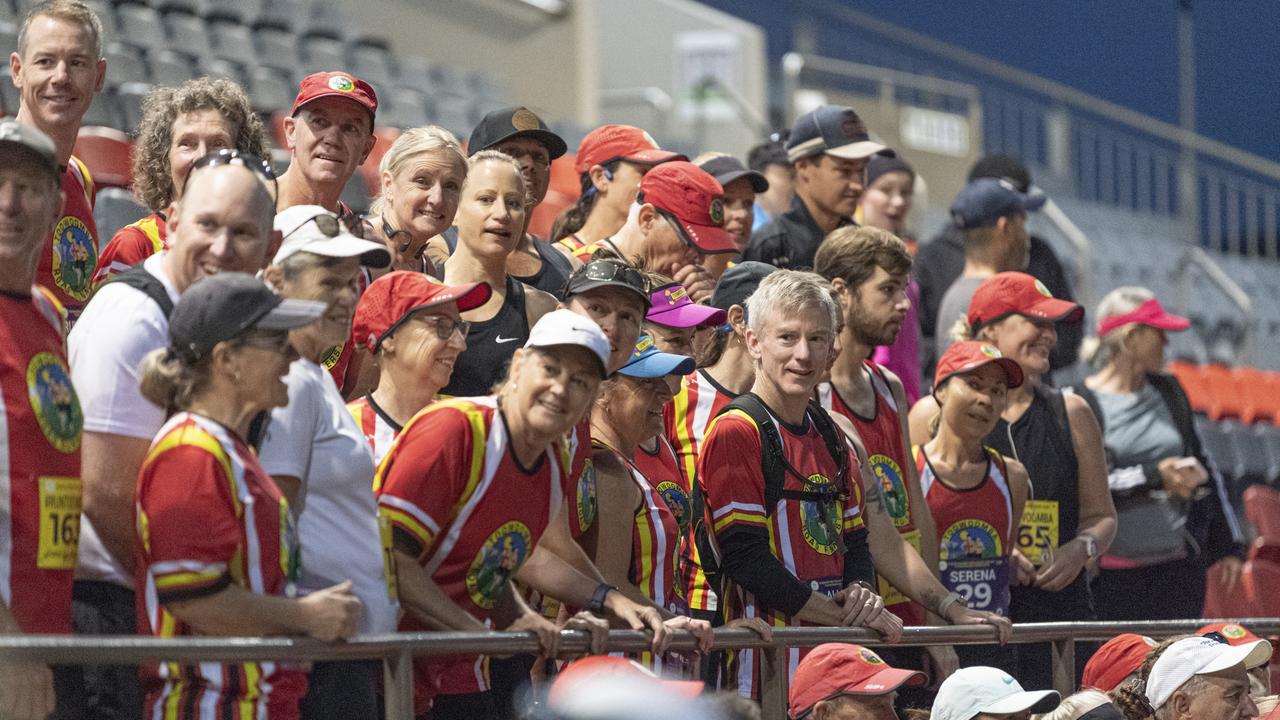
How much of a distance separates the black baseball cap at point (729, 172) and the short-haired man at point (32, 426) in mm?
3072

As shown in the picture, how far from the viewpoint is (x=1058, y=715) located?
13.9ft

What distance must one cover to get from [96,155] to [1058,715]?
16.2 ft

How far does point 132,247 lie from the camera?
4102 mm

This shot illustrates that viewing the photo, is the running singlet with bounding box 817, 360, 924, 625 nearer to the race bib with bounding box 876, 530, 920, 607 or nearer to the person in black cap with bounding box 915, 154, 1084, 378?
the race bib with bounding box 876, 530, 920, 607

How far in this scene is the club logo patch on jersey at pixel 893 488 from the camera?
4973 mm

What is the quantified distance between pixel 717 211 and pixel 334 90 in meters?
1.33

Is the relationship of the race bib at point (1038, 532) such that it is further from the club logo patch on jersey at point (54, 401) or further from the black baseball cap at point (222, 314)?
the club logo patch on jersey at point (54, 401)

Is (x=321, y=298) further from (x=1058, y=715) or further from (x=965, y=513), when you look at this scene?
(x=965, y=513)

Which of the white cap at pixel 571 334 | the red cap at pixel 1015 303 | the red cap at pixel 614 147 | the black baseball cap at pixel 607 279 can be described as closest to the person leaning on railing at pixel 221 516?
the white cap at pixel 571 334

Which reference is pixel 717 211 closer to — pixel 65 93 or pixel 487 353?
pixel 487 353

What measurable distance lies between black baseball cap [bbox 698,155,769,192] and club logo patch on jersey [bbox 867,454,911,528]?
49.2 inches

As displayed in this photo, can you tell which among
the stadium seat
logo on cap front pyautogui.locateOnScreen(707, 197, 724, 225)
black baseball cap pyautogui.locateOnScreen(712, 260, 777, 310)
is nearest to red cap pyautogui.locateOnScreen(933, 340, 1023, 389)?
black baseball cap pyautogui.locateOnScreen(712, 260, 777, 310)

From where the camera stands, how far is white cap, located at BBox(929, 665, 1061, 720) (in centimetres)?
418

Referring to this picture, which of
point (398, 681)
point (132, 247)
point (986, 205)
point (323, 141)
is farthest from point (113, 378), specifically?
point (986, 205)
